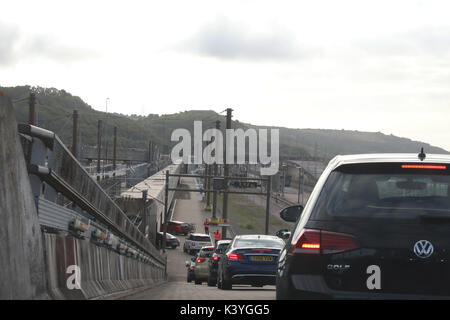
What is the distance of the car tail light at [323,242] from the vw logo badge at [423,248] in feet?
1.27

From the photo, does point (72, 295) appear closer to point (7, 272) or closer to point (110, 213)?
point (7, 272)

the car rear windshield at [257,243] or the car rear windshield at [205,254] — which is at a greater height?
the car rear windshield at [257,243]

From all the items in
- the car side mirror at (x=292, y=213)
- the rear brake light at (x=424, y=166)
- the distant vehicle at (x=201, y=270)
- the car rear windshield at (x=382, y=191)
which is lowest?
the distant vehicle at (x=201, y=270)

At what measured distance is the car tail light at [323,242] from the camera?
5.47m

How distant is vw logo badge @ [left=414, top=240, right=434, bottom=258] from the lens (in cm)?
532

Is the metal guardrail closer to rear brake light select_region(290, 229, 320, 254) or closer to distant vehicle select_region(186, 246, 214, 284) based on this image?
rear brake light select_region(290, 229, 320, 254)

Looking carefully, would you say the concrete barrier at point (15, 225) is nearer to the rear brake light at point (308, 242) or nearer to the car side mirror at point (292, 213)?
the rear brake light at point (308, 242)

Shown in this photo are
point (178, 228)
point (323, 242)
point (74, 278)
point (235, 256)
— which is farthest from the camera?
point (178, 228)

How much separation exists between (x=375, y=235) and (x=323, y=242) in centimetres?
35

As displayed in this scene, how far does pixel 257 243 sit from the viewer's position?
61.2ft

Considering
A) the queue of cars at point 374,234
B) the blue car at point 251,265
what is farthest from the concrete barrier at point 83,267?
the blue car at point 251,265

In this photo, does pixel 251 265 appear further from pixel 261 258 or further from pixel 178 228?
pixel 178 228

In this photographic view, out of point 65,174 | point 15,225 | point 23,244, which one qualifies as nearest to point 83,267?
point 65,174

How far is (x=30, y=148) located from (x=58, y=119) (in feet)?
565
